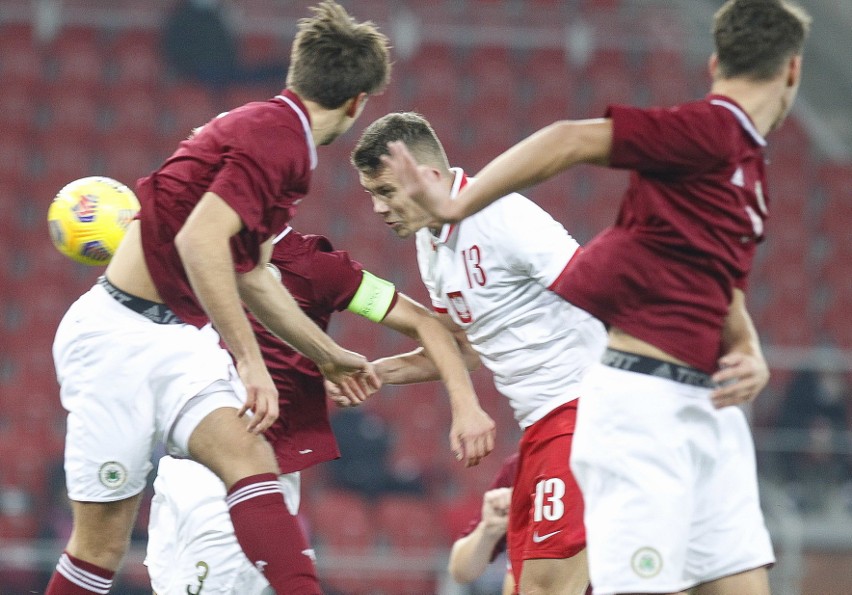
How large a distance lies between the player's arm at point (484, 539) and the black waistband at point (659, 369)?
5.34 feet

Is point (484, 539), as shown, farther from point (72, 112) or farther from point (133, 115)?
point (72, 112)

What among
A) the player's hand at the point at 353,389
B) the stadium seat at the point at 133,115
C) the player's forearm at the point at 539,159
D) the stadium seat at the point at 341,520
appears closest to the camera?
the player's forearm at the point at 539,159

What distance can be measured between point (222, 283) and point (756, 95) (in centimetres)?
166

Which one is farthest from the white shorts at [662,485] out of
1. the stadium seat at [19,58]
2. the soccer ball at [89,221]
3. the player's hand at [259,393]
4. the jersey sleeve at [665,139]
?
the stadium seat at [19,58]

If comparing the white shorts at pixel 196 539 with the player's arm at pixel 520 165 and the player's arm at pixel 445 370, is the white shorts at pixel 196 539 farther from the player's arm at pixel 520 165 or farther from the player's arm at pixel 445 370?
the player's arm at pixel 520 165

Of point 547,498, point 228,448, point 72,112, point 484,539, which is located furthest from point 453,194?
point 72,112

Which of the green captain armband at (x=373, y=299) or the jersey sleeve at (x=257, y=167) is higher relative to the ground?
the jersey sleeve at (x=257, y=167)

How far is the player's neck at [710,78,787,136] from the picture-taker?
3.32 metres

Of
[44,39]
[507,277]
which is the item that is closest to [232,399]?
[507,277]

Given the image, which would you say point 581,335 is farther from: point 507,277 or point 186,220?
point 186,220

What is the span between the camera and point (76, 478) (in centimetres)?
402

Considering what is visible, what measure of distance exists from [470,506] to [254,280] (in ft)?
20.8

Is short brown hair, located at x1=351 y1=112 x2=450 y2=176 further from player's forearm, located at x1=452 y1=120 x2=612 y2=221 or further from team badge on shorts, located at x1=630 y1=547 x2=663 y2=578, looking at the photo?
team badge on shorts, located at x1=630 y1=547 x2=663 y2=578

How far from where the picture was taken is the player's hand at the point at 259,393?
369 centimetres
